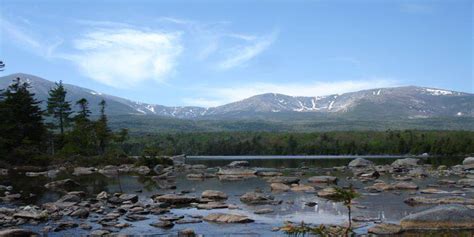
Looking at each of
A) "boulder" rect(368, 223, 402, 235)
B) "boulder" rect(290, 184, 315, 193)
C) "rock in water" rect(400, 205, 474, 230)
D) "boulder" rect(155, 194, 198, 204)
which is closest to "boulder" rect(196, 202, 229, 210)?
"boulder" rect(155, 194, 198, 204)

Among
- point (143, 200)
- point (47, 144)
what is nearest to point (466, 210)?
point (143, 200)

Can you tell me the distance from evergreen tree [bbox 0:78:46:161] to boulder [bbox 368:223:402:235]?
67079 mm

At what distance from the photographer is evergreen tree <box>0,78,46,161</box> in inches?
3285

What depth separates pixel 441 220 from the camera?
2938 cm

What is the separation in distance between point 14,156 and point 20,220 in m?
57.4

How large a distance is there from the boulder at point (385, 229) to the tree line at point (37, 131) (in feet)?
218

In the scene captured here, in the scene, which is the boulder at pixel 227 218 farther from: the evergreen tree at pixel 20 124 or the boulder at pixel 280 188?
the evergreen tree at pixel 20 124

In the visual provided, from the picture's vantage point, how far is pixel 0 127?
80.4 m

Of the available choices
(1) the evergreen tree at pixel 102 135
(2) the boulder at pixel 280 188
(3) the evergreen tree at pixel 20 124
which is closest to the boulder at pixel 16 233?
(2) the boulder at pixel 280 188

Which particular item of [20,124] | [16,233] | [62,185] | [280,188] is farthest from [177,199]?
[20,124]

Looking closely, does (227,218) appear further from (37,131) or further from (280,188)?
(37,131)

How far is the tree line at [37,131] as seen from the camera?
84.1 m

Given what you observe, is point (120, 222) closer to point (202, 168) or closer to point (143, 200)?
point (143, 200)

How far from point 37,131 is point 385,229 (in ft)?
256
